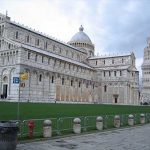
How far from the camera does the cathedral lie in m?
48.8

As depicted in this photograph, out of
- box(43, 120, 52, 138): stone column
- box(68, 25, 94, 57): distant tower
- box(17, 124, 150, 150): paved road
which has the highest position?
box(68, 25, 94, 57): distant tower

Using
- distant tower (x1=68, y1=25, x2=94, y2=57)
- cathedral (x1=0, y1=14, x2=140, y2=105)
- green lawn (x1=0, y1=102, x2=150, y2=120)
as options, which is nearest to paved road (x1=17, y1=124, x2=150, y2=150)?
green lawn (x1=0, y1=102, x2=150, y2=120)

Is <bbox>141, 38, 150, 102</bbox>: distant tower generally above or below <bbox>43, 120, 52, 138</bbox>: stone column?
above

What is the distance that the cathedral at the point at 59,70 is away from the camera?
48812mm

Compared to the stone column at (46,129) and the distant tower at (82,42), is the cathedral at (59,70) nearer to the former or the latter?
the distant tower at (82,42)

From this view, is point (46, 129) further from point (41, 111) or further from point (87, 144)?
point (41, 111)

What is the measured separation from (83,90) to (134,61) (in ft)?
67.8

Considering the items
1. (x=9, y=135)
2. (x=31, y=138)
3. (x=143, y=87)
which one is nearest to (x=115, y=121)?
(x=31, y=138)

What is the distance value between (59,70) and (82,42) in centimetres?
2749

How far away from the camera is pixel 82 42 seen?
83375mm

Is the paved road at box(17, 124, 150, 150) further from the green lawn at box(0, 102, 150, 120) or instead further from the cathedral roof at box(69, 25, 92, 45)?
the cathedral roof at box(69, 25, 92, 45)

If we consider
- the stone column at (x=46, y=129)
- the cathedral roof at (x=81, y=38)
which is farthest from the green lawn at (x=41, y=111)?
the cathedral roof at (x=81, y=38)

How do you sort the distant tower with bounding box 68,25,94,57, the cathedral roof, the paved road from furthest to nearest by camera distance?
the cathedral roof → the distant tower with bounding box 68,25,94,57 → the paved road

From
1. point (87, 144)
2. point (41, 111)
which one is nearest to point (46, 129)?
point (87, 144)
